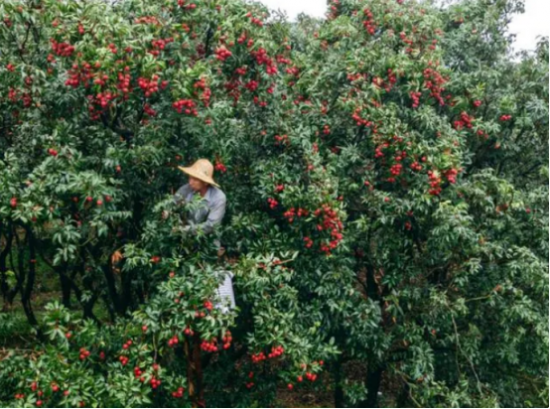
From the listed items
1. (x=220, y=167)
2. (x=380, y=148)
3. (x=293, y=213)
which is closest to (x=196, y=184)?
(x=220, y=167)

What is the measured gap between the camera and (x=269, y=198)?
6742mm

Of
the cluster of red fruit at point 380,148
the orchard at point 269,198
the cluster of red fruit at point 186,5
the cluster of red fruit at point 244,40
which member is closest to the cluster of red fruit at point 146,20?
the orchard at point 269,198

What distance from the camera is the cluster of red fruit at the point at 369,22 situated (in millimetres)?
8016

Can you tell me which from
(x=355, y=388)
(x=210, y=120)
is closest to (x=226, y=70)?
(x=210, y=120)

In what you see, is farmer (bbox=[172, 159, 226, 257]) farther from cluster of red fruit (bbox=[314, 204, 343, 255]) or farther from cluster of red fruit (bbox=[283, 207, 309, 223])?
cluster of red fruit (bbox=[314, 204, 343, 255])

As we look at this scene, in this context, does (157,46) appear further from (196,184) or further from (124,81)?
(196,184)

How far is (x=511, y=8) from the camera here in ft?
31.8

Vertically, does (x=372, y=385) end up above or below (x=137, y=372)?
below

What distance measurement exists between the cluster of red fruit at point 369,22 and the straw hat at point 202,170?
299cm

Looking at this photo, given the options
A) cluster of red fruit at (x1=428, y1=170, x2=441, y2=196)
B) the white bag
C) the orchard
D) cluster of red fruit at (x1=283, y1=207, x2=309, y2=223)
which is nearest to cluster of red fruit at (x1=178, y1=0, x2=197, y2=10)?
the orchard

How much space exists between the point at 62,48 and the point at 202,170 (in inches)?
64.7

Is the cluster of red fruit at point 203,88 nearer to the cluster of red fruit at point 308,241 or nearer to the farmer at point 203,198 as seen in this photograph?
the farmer at point 203,198

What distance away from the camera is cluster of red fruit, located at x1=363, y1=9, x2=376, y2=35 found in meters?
8.02

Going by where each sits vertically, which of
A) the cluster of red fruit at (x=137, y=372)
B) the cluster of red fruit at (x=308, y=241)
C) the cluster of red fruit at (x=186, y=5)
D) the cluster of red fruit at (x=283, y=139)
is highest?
the cluster of red fruit at (x=186, y=5)
